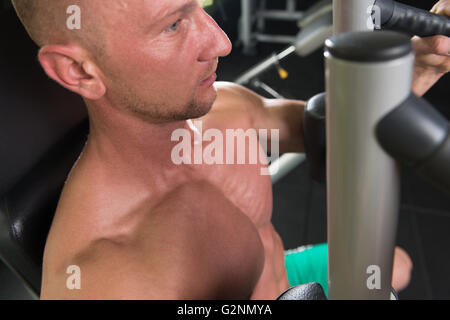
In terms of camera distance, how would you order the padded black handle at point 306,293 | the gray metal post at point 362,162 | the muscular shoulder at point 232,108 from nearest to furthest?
the gray metal post at point 362,162
the padded black handle at point 306,293
the muscular shoulder at point 232,108

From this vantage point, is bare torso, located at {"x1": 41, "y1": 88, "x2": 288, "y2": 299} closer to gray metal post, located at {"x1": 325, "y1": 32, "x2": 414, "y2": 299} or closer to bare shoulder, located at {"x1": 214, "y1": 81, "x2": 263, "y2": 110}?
bare shoulder, located at {"x1": 214, "y1": 81, "x2": 263, "y2": 110}

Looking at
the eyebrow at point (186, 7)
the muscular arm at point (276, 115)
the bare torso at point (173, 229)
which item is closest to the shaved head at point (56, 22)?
the eyebrow at point (186, 7)

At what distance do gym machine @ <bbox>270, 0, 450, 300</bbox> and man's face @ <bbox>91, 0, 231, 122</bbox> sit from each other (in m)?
0.42

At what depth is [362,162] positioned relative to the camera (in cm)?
35

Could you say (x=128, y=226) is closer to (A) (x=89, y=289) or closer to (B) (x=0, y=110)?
(A) (x=89, y=289)

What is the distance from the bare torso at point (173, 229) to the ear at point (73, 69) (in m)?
0.16

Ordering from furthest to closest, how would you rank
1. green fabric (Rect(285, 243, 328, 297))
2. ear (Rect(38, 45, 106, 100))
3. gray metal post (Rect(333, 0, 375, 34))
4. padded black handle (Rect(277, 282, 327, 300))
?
green fabric (Rect(285, 243, 328, 297)) → ear (Rect(38, 45, 106, 100)) → gray metal post (Rect(333, 0, 375, 34)) → padded black handle (Rect(277, 282, 327, 300))

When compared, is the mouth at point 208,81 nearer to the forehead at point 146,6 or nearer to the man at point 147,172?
the man at point 147,172

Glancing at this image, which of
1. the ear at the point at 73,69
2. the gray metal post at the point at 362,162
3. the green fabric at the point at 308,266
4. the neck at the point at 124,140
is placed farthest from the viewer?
the green fabric at the point at 308,266

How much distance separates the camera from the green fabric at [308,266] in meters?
1.23

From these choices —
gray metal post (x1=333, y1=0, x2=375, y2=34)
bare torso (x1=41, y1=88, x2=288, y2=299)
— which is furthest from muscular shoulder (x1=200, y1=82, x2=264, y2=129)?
gray metal post (x1=333, y1=0, x2=375, y2=34)

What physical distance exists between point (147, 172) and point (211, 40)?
32 cm

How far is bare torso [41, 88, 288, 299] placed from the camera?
77 cm

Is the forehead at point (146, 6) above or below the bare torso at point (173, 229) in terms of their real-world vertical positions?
above
